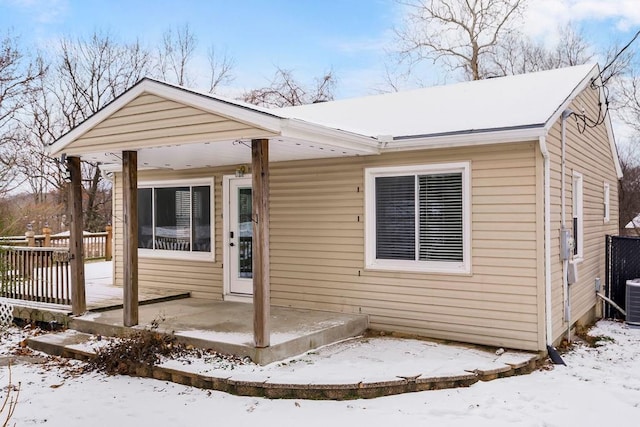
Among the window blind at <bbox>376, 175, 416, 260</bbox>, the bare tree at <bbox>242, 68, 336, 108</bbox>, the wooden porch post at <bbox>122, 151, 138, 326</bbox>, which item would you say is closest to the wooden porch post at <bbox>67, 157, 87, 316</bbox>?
the wooden porch post at <bbox>122, 151, 138, 326</bbox>

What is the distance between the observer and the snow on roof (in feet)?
20.8

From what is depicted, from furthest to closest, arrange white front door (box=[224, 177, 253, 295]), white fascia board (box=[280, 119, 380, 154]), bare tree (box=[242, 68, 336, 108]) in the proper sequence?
bare tree (box=[242, 68, 336, 108]), white front door (box=[224, 177, 253, 295]), white fascia board (box=[280, 119, 380, 154])

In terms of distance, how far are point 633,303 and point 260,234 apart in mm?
6177

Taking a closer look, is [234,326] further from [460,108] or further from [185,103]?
[460,108]

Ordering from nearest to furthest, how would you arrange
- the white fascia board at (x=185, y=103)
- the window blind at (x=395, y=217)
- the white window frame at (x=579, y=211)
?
the white fascia board at (x=185, y=103), the window blind at (x=395, y=217), the white window frame at (x=579, y=211)

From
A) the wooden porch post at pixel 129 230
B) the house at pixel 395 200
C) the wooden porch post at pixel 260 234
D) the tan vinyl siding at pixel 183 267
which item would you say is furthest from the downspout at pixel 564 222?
the wooden porch post at pixel 129 230

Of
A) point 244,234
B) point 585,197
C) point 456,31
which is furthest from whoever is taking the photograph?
point 456,31

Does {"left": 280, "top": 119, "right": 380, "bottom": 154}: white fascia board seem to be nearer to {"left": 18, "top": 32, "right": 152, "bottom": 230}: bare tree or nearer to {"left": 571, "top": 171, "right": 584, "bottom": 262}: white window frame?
{"left": 571, "top": 171, "right": 584, "bottom": 262}: white window frame

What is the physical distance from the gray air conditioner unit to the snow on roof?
10.8ft

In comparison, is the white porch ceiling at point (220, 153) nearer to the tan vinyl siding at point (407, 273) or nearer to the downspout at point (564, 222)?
the tan vinyl siding at point (407, 273)

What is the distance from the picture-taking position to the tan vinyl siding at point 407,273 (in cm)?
610

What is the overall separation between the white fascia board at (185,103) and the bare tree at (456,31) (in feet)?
57.3

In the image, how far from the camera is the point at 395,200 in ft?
23.0

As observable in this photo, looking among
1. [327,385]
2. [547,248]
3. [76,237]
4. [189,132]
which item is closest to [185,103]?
[189,132]
